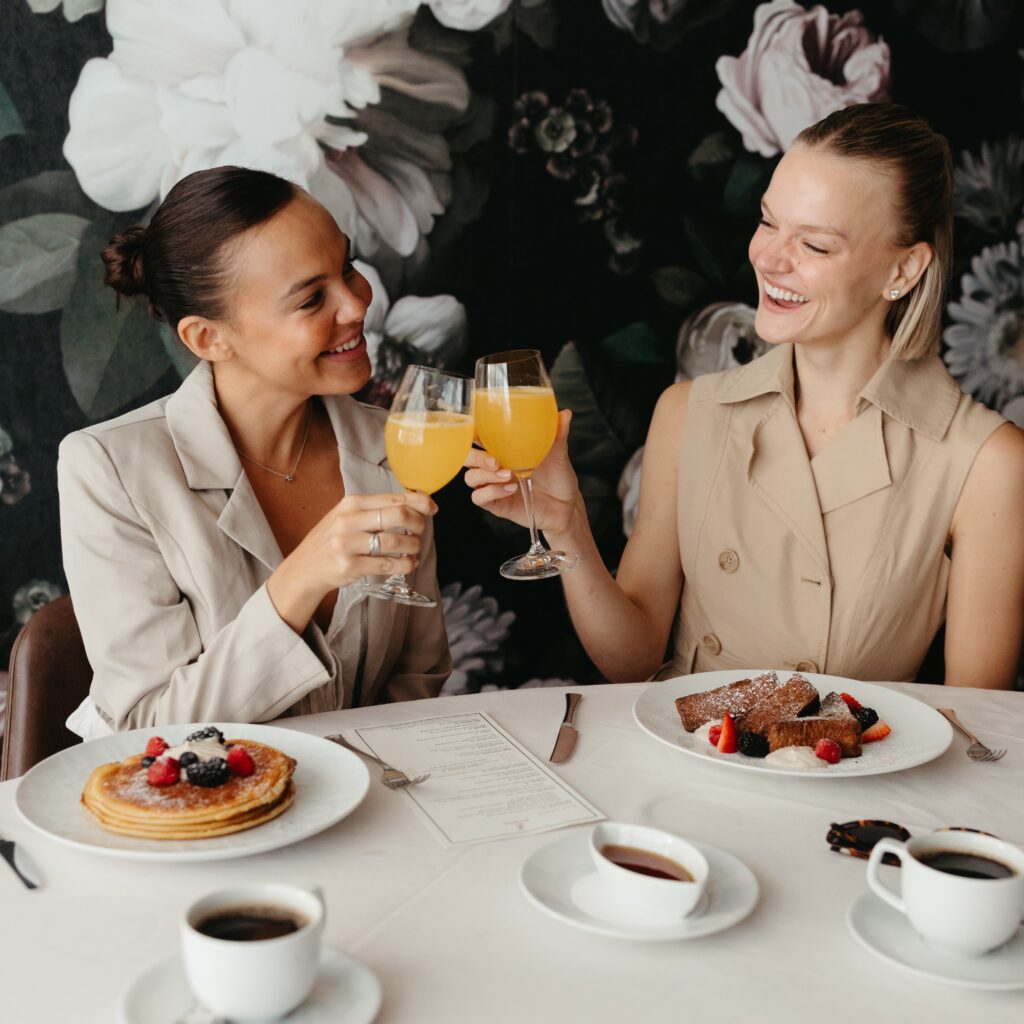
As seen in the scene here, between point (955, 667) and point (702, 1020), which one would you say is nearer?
point (702, 1020)

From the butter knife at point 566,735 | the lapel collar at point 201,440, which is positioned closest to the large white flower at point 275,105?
the lapel collar at point 201,440

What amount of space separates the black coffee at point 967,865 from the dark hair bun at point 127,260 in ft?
5.13

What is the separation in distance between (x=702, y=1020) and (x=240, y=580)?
1.11 metres

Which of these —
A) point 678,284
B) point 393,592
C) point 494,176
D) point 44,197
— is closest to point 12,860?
point 393,592

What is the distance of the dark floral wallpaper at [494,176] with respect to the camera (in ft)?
8.45

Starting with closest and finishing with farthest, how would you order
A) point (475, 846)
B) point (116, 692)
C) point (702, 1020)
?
point (702, 1020)
point (475, 846)
point (116, 692)

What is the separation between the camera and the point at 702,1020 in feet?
3.20

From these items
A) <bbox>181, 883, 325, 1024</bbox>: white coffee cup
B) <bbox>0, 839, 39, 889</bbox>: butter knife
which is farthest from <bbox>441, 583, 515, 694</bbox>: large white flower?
<bbox>181, 883, 325, 1024</bbox>: white coffee cup

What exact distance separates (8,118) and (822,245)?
1.69 metres

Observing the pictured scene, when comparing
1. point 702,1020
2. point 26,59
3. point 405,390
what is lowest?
point 702,1020

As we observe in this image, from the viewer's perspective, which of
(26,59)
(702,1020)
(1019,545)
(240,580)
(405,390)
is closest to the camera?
(702,1020)

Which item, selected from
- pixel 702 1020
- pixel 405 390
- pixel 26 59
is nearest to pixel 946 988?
pixel 702 1020

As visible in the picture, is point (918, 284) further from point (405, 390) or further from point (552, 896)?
point (552, 896)

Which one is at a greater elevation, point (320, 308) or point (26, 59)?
point (26, 59)
